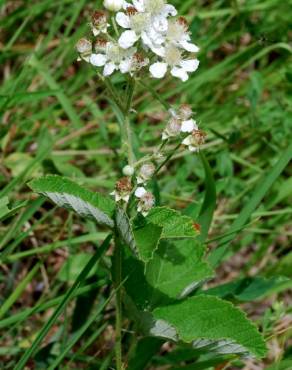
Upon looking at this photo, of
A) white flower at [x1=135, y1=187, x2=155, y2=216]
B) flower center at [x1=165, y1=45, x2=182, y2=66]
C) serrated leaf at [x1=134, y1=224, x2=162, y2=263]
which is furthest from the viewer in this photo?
flower center at [x1=165, y1=45, x2=182, y2=66]

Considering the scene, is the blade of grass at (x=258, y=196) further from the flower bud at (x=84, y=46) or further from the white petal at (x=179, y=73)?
the flower bud at (x=84, y=46)

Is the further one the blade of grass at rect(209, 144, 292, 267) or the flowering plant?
the blade of grass at rect(209, 144, 292, 267)

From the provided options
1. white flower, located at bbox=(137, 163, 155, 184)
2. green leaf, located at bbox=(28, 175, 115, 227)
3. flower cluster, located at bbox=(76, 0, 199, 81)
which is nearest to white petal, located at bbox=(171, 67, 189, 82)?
flower cluster, located at bbox=(76, 0, 199, 81)

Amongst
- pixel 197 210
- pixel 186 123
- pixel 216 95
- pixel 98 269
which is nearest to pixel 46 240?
pixel 98 269

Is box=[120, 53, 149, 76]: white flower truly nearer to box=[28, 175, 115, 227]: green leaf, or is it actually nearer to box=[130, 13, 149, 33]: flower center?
box=[130, 13, 149, 33]: flower center

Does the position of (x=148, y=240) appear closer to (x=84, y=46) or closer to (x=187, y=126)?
(x=187, y=126)

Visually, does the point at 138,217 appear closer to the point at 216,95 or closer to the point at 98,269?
the point at 98,269

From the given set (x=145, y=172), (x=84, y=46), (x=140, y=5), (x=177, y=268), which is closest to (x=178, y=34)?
(x=140, y=5)

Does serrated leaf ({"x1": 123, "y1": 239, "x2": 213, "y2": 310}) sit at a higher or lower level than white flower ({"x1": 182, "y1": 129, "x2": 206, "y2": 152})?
lower
